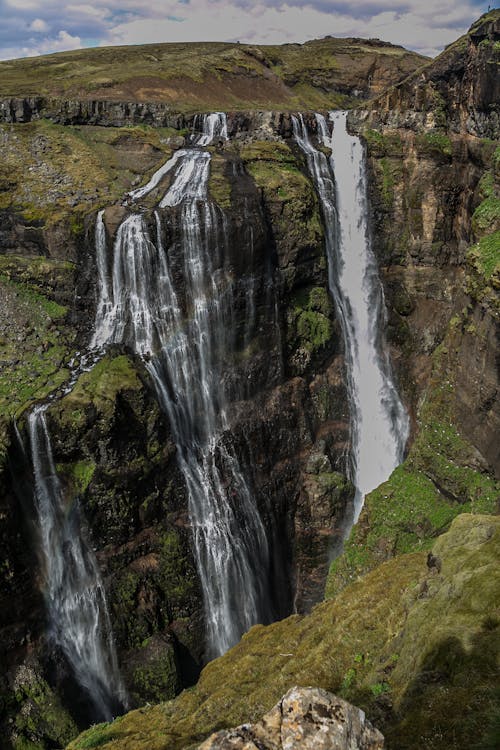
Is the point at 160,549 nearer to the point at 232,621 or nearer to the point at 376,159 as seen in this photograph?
the point at 232,621

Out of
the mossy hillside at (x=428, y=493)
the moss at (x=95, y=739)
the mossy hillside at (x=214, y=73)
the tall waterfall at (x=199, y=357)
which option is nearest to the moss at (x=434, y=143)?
the mossy hillside at (x=428, y=493)

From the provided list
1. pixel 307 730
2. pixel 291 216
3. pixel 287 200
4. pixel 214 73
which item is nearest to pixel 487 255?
pixel 291 216

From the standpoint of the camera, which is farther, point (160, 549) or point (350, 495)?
point (350, 495)

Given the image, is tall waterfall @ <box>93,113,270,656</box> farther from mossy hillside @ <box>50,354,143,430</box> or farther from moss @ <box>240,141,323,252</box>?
moss @ <box>240,141,323,252</box>

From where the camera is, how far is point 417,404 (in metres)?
28.3

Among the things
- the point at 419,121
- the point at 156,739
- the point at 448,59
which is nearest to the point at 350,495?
the point at 156,739

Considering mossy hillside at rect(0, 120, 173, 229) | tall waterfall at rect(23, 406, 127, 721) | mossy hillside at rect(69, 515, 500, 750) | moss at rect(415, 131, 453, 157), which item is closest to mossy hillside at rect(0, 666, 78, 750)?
tall waterfall at rect(23, 406, 127, 721)

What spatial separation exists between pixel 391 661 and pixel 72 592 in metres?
14.9

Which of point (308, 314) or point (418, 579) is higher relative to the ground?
point (308, 314)

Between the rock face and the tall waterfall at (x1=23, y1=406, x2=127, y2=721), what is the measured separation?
1664 cm

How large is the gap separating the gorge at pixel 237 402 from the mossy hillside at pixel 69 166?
0.68 ft

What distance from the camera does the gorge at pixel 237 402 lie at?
17.3 meters

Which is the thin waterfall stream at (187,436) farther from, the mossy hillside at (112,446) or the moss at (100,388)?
the moss at (100,388)

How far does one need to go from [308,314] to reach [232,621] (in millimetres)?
15631
